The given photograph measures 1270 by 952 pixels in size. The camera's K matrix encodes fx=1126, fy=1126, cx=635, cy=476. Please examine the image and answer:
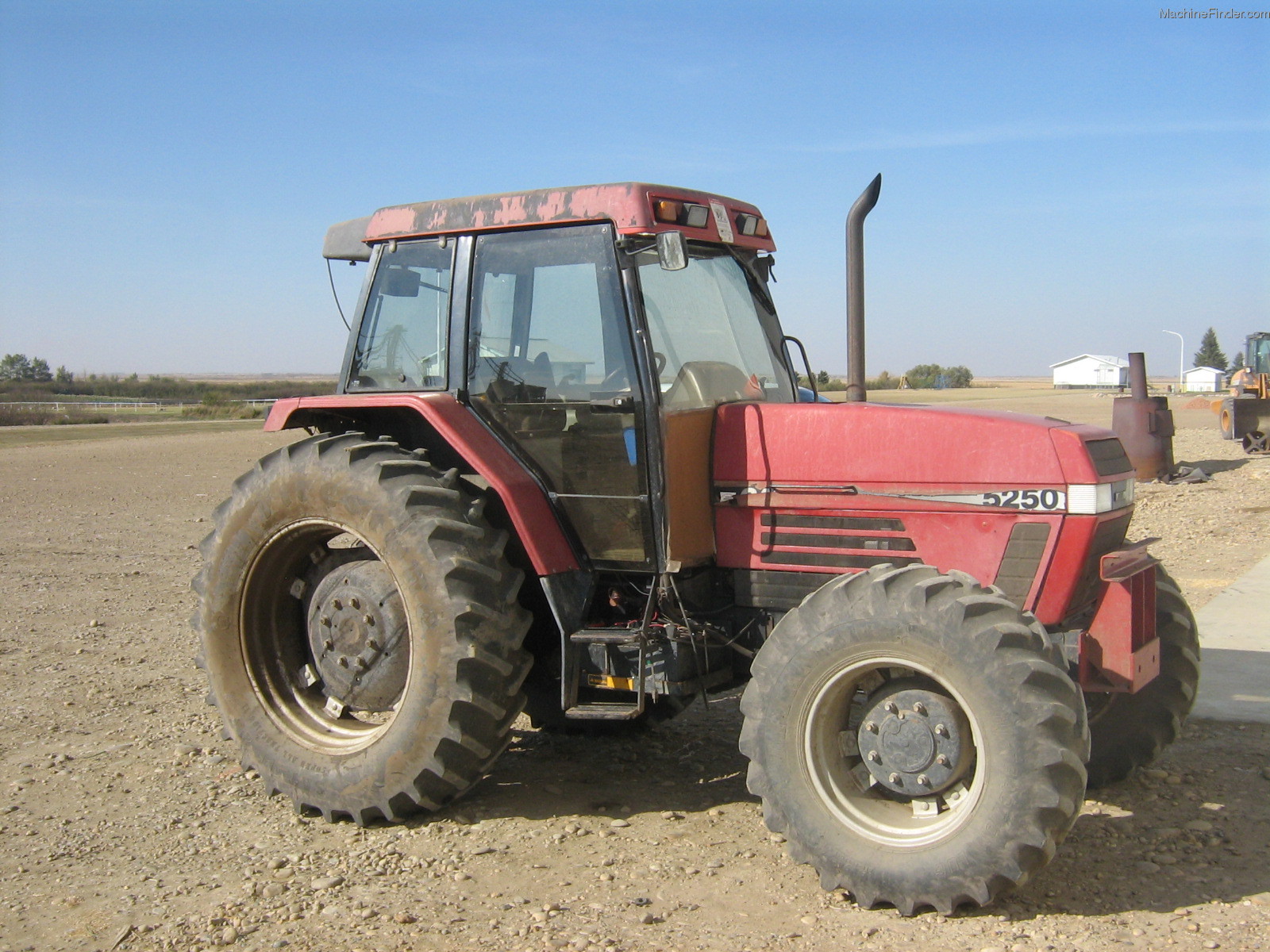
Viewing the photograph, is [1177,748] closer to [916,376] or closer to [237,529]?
[237,529]

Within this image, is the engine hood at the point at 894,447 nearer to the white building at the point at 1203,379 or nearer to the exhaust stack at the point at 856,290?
the exhaust stack at the point at 856,290

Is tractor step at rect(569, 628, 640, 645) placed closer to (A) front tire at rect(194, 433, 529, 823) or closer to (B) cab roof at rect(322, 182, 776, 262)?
(A) front tire at rect(194, 433, 529, 823)

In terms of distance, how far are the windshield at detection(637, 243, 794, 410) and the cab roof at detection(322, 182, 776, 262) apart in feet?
0.45

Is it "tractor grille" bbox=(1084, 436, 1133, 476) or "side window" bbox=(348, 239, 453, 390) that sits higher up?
"side window" bbox=(348, 239, 453, 390)

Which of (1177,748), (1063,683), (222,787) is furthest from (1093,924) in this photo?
(222,787)

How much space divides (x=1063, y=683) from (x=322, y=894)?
2588 mm

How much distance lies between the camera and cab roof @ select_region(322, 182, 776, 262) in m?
4.44

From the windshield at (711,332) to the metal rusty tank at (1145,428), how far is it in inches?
518

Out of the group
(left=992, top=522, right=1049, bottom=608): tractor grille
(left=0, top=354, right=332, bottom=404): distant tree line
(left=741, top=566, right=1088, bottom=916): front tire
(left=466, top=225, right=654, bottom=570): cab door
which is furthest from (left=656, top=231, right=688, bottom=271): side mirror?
(left=0, top=354, right=332, bottom=404): distant tree line

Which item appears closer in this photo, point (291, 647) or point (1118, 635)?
point (1118, 635)

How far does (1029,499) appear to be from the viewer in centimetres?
413

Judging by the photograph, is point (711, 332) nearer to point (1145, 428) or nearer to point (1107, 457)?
point (1107, 457)

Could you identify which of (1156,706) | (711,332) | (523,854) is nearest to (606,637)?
(523,854)

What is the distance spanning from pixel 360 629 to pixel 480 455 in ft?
3.03
